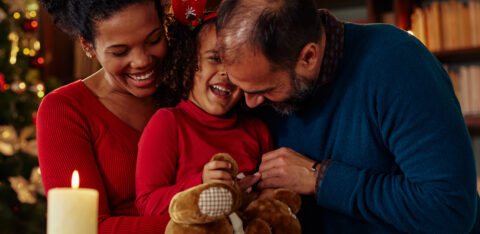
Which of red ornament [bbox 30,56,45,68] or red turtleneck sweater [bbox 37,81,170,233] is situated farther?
red ornament [bbox 30,56,45,68]

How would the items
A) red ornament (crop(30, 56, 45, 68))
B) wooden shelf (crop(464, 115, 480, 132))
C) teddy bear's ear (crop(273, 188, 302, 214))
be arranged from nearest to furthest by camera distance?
teddy bear's ear (crop(273, 188, 302, 214)) < wooden shelf (crop(464, 115, 480, 132)) < red ornament (crop(30, 56, 45, 68))

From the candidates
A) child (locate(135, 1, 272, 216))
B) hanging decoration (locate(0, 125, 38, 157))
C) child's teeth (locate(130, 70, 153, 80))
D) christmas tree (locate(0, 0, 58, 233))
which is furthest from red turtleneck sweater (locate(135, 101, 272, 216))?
hanging decoration (locate(0, 125, 38, 157))

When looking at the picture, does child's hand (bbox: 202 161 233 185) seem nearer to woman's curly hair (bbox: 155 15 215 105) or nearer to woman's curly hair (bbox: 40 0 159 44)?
woman's curly hair (bbox: 155 15 215 105)

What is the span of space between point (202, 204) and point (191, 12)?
67 centimetres

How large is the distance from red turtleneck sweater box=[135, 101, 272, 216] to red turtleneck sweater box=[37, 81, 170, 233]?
0.08 metres

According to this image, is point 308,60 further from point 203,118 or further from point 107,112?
point 107,112

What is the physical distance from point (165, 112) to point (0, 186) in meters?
2.09

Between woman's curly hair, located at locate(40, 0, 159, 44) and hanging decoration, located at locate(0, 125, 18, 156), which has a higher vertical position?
woman's curly hair, located at locate(40, 0, 159, 44)

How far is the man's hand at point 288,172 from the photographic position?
1293 mm

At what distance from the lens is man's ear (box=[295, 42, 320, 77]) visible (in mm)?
1229

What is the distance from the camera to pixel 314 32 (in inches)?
48.6

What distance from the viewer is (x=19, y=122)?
126 inches

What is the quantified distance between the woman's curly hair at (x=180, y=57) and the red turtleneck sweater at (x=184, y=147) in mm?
69

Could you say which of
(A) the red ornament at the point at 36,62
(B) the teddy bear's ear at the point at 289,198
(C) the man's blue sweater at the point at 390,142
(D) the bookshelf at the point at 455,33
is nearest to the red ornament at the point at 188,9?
(C) the man's blue sweater at the point at 390,142
